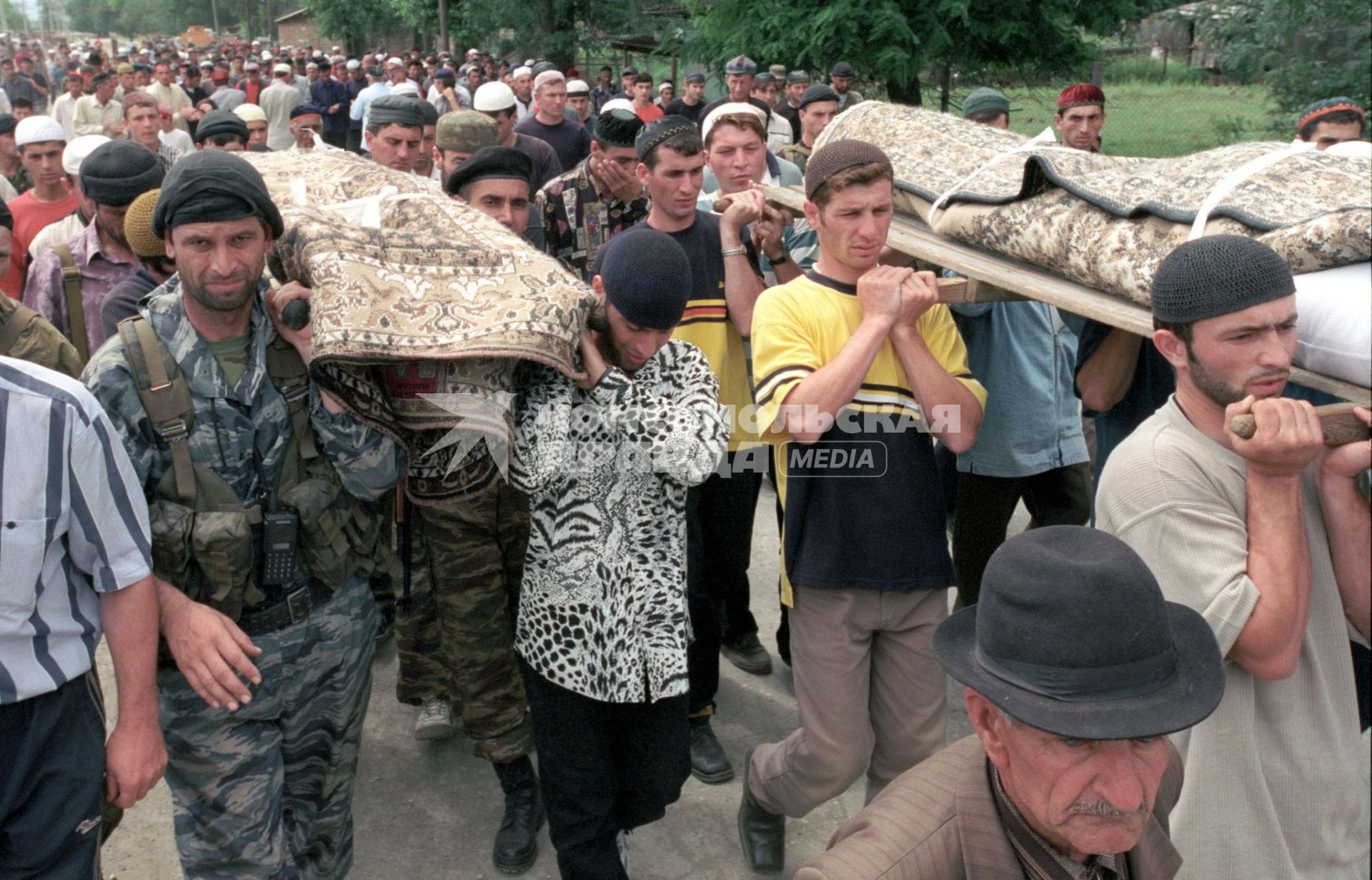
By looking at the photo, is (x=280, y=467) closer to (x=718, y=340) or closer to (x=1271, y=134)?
(x=718, y=340)

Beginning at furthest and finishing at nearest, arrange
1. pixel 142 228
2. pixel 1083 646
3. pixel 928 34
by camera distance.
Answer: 1. pixel 928 34
2. pixel 142 228
3. pixel 1083 646

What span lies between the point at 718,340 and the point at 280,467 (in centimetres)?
176

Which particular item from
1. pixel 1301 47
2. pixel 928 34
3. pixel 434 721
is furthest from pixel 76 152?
pixel 1301 47

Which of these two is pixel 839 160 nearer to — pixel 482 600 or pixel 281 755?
pixel 482 600

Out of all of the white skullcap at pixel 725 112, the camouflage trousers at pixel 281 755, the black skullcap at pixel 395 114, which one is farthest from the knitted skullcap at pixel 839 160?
the black skullcap at pixel 395 114

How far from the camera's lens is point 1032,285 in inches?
119

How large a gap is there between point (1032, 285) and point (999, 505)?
166cm

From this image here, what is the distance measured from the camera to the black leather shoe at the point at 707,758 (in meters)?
4.24

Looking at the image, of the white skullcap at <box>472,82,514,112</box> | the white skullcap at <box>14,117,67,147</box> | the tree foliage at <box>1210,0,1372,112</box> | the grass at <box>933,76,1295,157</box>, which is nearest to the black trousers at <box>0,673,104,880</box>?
the white skullcap at <box>14,117,67,147</box>

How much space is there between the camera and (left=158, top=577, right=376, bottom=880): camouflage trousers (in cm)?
292

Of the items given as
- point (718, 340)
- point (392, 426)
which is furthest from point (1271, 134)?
point (392, 426)

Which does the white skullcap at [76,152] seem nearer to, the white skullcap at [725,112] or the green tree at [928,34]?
the white skullcap at [725,112]

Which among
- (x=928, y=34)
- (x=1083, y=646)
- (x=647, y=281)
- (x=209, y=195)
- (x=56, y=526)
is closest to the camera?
A: (x=1083, y=646)

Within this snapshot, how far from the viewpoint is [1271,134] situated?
12086 mm
